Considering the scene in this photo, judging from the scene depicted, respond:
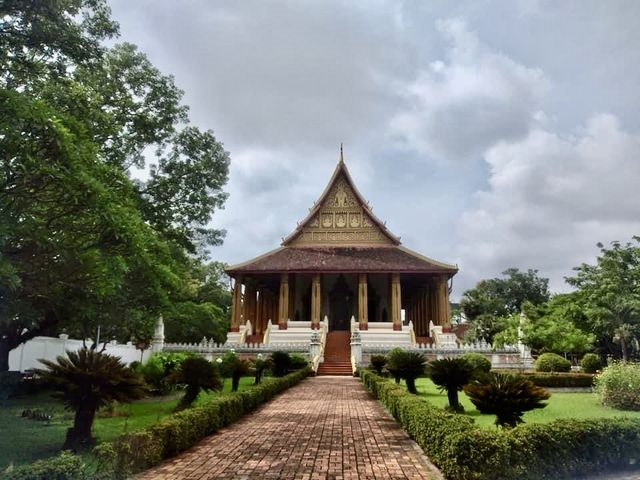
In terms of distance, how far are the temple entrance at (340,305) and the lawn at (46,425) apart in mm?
20695

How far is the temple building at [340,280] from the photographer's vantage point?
30.8 m

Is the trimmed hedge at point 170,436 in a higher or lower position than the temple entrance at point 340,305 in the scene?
lower

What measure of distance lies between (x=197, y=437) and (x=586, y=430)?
562 cm

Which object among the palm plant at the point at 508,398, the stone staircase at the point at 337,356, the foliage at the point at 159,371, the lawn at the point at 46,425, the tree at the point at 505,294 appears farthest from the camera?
the tree at the point at 505,294

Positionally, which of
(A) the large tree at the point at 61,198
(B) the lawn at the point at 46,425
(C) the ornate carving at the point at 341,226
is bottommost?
(B) the lawn at the point at 46,425

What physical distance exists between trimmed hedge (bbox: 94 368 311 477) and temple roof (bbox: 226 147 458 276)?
19665 mm

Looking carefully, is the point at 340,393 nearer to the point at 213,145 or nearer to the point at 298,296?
the point at 213,145

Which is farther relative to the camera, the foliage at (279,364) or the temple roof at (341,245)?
the temple roof at (341,245)

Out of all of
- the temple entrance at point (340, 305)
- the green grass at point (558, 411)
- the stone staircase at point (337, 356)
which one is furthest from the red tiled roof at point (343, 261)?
the green grass at point (558, 411)

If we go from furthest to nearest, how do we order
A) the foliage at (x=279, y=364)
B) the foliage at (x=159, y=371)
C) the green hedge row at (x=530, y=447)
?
the foliage at (x=279, y=364), the foliage at (x=159, y=371), the green hedge row at (x=530, y=447)

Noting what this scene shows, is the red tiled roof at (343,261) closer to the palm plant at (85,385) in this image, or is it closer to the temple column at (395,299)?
the temple column at (395,299)

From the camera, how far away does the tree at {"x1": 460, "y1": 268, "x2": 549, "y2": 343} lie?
179ft

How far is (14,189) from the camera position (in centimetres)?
822

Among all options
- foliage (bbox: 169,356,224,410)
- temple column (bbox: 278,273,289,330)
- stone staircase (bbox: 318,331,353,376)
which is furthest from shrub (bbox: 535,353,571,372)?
foliage (bbox: 169,356,224,410)
